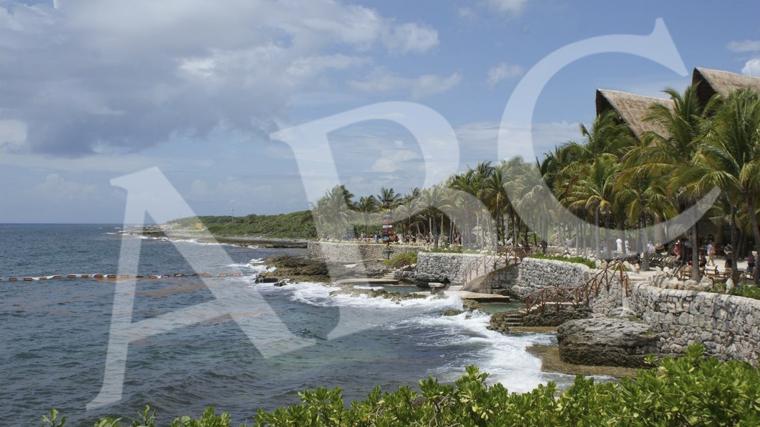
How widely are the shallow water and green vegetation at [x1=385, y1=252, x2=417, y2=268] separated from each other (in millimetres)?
15916

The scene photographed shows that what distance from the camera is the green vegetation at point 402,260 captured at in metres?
53.4

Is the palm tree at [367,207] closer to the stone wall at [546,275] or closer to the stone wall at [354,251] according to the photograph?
the stone wall at [354,251]

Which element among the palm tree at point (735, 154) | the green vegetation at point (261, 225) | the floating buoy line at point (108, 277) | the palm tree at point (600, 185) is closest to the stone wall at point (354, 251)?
the floating buoy line at point (108, 277)

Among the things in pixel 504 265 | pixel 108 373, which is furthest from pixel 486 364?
pixel 504 265

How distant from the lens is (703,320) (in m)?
16.4

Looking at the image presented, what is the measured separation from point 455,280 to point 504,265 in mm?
6277

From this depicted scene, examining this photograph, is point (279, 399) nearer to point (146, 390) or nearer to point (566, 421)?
point (146, 390)

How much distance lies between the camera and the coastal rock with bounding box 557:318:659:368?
59.0 feet

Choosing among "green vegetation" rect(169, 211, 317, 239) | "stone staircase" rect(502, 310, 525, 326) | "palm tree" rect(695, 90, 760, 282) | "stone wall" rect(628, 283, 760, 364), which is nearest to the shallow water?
"stone staircase" rect(502, 310, 525, 326)

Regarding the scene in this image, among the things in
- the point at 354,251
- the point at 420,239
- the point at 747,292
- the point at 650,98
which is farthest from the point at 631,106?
the point at 420,239

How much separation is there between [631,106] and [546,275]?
43.3ft

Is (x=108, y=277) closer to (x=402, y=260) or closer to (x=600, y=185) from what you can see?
(x=402, y=260)

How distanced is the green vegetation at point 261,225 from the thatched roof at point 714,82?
90.6 meters

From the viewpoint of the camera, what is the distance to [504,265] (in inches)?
1476
